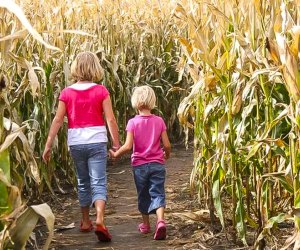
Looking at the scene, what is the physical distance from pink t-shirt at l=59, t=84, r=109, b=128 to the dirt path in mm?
922

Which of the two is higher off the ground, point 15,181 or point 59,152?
point 15,181

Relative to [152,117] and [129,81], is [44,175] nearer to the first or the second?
[152,117]

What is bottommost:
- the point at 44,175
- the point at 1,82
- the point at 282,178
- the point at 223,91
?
the point at 44,175

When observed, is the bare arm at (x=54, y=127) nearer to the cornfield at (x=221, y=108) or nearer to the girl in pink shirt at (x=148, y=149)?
the cornfield at (x=221, y=108)

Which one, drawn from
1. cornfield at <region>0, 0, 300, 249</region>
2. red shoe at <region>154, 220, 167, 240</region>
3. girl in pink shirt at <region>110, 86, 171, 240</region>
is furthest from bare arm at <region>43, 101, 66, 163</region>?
red shoe at <region>154, 220, 167, 240</region>

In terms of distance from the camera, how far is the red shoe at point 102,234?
199 inches

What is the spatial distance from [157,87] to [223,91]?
215 inches

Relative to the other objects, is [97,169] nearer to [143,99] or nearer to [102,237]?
[102,237]

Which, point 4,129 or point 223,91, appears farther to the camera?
point 223,91

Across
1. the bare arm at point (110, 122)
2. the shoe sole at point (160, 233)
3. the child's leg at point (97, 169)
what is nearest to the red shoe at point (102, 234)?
the child's leg at point (97, 169)

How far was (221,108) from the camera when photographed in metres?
4.77

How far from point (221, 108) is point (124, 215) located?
5.89ft

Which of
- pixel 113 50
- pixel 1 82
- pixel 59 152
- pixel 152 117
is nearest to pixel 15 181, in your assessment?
pixel 1 82

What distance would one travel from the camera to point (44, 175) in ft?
19.7
